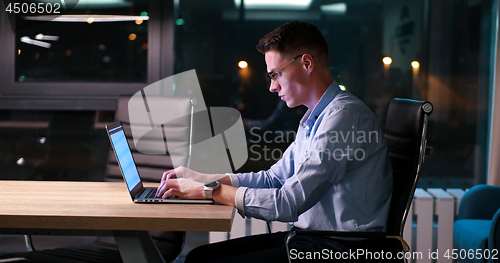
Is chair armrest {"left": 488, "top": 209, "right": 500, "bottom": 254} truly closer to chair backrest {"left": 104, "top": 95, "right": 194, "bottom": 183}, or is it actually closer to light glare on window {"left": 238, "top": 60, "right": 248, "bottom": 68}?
chair backrest {"left": 104, "top": 95, "right": 194, "bottom": 183}

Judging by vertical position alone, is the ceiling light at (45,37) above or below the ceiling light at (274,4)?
below

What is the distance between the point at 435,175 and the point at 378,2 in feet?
4.41

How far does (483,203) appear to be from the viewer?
8.66 ft

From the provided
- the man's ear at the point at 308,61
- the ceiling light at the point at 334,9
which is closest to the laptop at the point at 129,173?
the man's ear at the point at 308,61

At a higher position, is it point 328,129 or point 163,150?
point 328,129

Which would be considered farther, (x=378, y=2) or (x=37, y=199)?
(x=378, y=2)

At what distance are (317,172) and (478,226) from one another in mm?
1544

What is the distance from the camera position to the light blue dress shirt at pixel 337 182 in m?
1.43

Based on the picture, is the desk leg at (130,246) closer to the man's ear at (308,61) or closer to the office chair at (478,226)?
the man's ear at (308,61)

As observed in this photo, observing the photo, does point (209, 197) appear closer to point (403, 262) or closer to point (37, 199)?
point (37, 199)

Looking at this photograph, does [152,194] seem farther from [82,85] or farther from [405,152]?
[82,85]

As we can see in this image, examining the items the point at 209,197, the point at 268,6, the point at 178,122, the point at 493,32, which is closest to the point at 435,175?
the point at 493,32

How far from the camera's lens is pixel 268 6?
10.6ft

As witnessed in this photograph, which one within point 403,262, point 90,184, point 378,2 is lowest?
point 403,262
